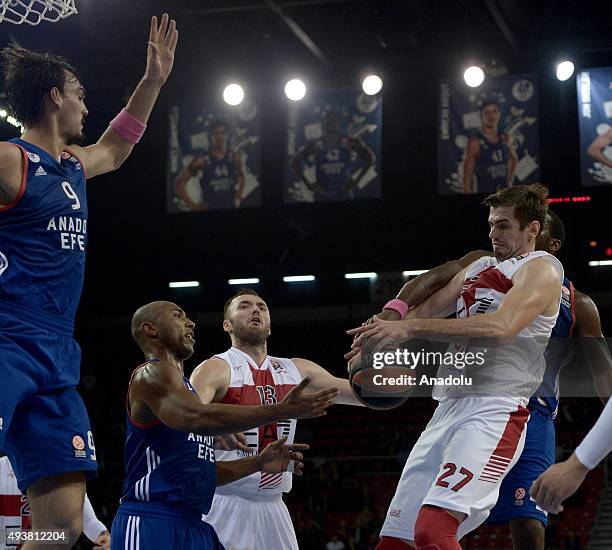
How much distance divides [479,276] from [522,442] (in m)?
0.87

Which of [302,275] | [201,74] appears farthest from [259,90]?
[302,275]

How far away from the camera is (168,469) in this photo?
4.69m

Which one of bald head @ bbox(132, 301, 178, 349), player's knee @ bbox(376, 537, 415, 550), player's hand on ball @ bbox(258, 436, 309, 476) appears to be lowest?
player's knee @ bbox(376, 537, 415, 550)

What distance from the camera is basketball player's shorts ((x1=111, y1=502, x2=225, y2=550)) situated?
4.63 meters

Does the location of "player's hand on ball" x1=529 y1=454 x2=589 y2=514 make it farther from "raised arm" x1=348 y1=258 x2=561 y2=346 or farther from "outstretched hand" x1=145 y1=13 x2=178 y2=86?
"outstretched hand" x1=145 y1=13 x2=178 y2=86

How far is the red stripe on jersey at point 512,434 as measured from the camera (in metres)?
4.53

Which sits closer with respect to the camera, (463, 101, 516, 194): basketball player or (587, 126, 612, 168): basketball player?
(587, 126, 612, 168): basketball player

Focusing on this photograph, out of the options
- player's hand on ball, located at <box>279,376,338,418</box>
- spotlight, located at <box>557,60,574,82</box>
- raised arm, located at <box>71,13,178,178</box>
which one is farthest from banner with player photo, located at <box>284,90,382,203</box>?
player's hand on ball, located at <box>279,376,338,418</box>

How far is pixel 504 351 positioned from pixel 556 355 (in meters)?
0.64

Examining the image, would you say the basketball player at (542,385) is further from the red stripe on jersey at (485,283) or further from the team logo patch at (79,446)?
the team logo patch at (79,446)

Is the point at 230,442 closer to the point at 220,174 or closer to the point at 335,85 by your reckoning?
the point at 220,174

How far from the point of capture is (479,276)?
16.3 ft

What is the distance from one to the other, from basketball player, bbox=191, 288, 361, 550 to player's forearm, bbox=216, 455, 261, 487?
0.52m

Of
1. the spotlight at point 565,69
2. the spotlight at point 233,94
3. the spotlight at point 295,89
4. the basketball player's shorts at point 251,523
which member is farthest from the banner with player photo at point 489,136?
the basketball player's shorts at point 251,523
